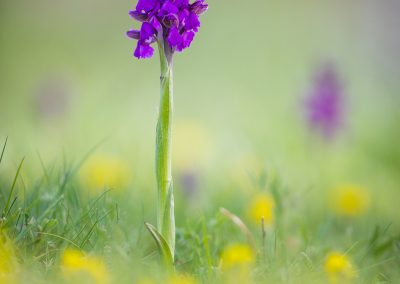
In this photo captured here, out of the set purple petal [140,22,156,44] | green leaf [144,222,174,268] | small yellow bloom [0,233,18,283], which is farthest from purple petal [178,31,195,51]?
small yellow bloom [0,233,18,283]

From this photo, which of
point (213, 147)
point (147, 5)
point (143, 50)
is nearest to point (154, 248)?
point (143, 50)

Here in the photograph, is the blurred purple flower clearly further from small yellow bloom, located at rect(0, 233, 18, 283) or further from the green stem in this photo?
small yellow bloom, located at rect(0, 233, 18, 283)

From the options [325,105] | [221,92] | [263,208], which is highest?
[325,105]

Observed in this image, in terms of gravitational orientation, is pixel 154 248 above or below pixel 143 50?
below

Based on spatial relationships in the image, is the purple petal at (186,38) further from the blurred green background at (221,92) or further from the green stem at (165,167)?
the blurred green background at (221,92)

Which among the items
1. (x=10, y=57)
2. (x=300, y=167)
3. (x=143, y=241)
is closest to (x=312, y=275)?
(x=143, y=241)

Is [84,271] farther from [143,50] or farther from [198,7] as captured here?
[198,7]
